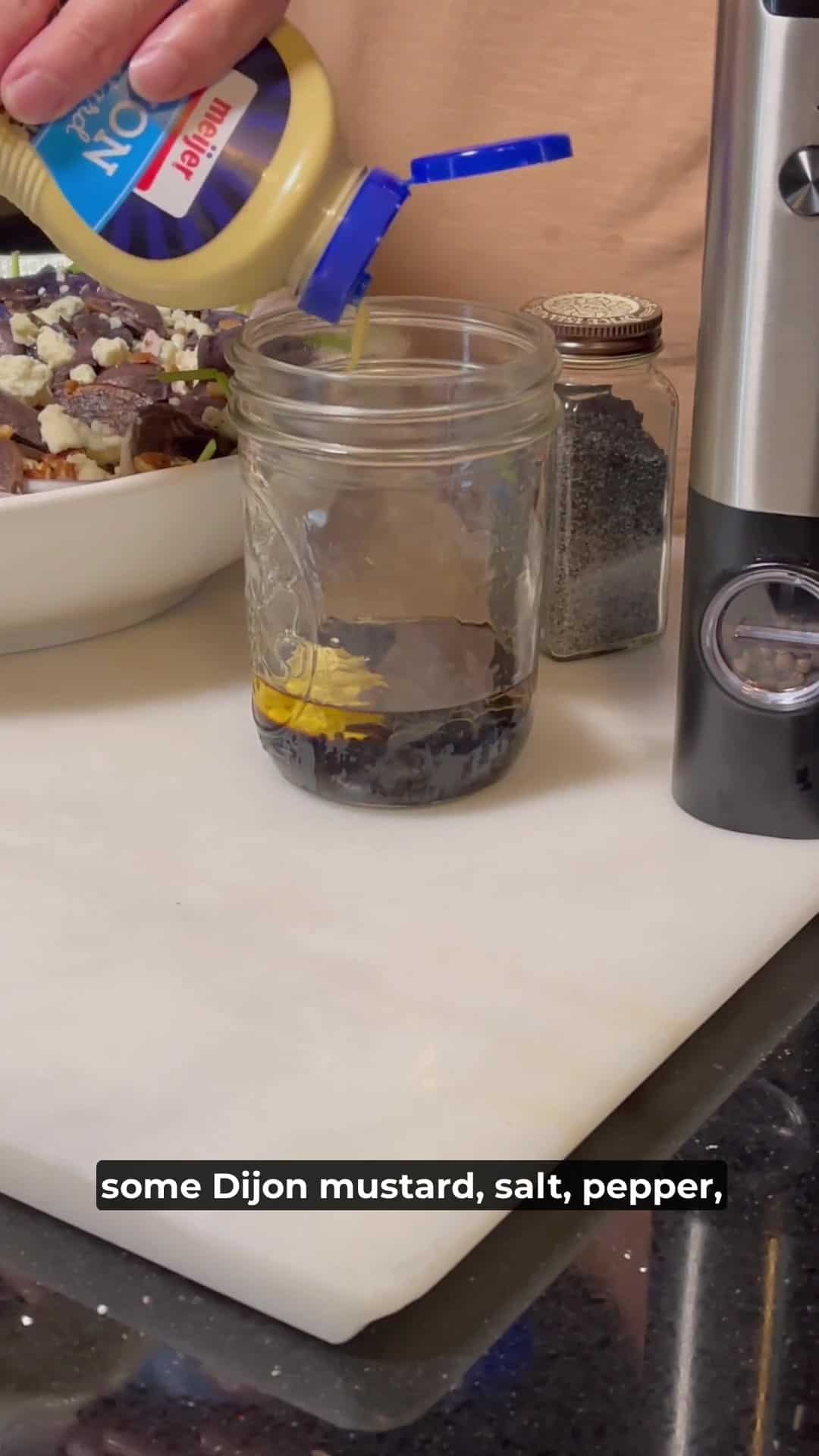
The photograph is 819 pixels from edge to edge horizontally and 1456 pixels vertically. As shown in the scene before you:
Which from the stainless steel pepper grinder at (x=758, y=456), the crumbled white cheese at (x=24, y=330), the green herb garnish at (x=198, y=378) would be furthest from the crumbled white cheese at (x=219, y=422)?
the stainless steel pepper grinder at (x=758, y=456)

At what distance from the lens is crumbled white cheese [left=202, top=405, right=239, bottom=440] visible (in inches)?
31.3

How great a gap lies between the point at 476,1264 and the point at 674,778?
27 cm

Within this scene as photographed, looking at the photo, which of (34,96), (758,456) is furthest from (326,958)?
(34,96)

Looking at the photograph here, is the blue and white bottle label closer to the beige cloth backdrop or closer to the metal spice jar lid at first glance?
the metal spice jar lid

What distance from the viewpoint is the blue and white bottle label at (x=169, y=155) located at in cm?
60

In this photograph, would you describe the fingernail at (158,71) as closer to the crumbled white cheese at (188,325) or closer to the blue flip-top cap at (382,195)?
the blue flip-top cap at (382,195)

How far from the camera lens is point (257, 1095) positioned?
0.51m

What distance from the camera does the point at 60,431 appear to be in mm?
769

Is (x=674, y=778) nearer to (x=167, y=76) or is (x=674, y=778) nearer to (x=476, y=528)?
(x=476, y=528)

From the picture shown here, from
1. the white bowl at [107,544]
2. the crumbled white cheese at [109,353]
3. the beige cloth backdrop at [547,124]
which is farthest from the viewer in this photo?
the beige cloth backdrop at [547,124]

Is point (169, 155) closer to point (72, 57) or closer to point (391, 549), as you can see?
point (72, 57)

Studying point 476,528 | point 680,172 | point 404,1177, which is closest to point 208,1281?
point 404,1177

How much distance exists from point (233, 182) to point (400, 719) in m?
0.23

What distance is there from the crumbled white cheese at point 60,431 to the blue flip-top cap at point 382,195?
8.3 inches
